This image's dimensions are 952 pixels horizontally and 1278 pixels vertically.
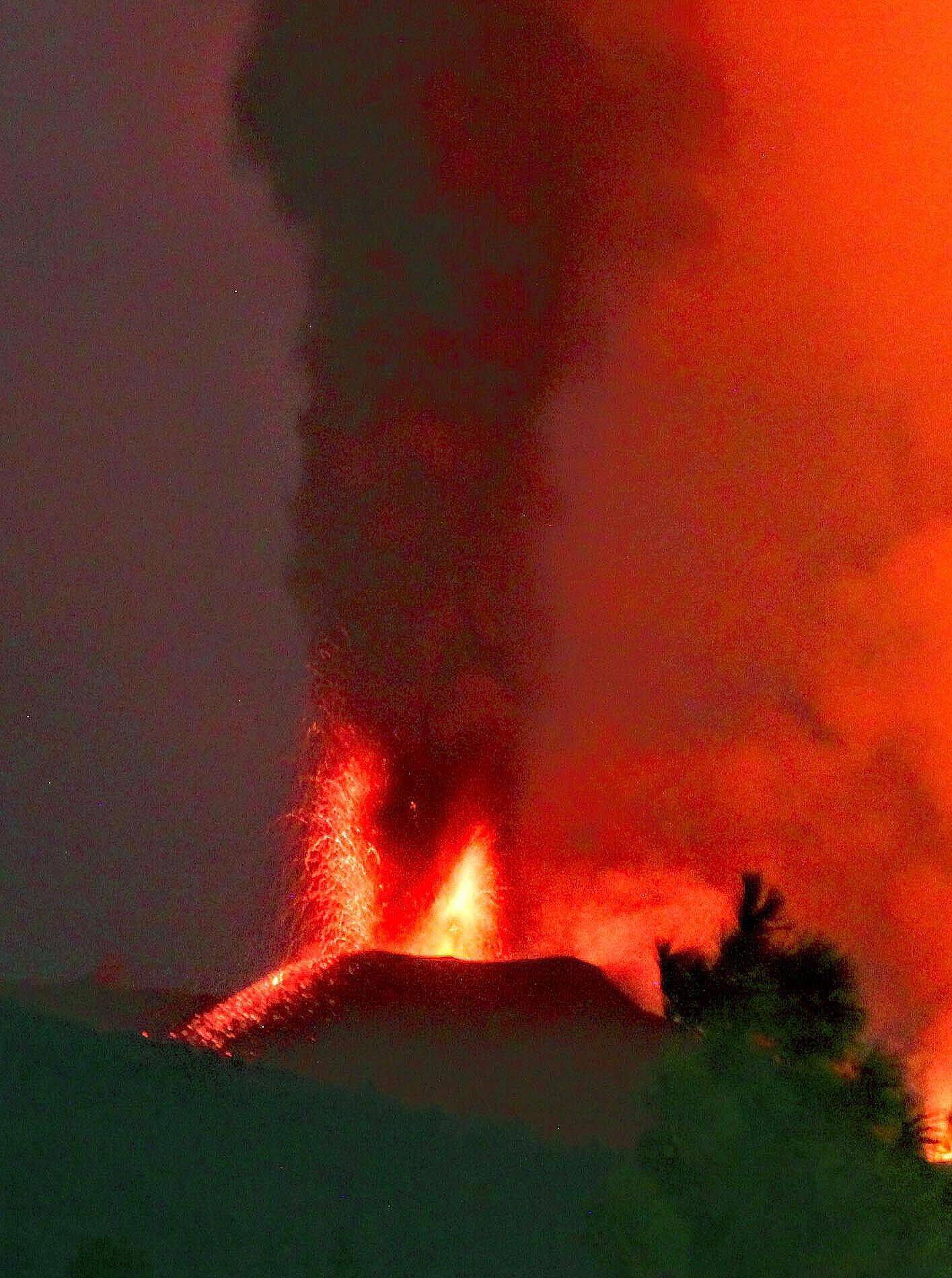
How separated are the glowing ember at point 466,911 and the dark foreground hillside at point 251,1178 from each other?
7423 millimetres

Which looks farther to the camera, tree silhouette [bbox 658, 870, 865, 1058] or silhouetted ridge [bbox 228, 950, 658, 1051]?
silhouetted ridge [bbox 228, 950, 658, 1051]

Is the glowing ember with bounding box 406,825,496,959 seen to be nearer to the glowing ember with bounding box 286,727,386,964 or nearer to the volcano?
the glowing ember with bounding box 286,727,386,964

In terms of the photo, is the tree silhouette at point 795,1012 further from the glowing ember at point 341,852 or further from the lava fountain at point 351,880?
the glowing ember at point 341,852

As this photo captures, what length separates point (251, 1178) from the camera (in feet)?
36.9

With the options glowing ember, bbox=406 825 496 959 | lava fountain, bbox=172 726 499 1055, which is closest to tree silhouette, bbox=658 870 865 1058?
lava fountain, bbox=172 726 499 1055

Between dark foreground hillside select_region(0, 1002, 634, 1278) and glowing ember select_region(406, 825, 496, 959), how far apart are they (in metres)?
7.42

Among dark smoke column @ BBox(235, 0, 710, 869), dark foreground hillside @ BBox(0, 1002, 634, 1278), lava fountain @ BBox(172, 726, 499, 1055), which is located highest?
dark smoke column @ BBox(235, 0, 710, 869)

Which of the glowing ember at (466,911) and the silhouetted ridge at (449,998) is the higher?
the glowing ember at (466,911)

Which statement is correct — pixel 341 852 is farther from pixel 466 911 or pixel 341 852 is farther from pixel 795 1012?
pixel 795 1012

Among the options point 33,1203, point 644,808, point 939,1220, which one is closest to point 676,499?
point 644,808

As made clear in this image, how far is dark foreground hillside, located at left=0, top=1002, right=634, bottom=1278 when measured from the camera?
35.8 ft

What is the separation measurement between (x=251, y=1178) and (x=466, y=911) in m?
9.10

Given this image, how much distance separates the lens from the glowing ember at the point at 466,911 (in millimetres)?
19516

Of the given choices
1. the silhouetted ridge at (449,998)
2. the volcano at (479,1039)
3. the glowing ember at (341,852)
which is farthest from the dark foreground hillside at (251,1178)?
the glowing ember at (341,852)
